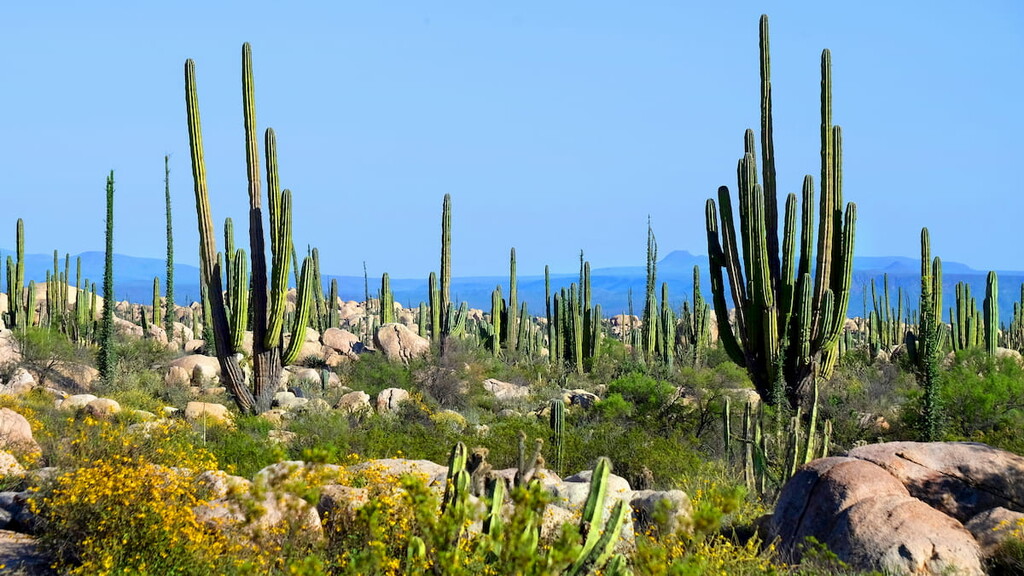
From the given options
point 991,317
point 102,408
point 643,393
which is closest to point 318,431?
point 102,408

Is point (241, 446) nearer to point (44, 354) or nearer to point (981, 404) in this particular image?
point (981, 404)

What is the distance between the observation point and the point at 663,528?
8836mm

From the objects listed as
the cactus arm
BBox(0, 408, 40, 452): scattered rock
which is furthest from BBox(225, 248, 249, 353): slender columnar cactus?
BBox(0, 408, 40, 452): scattered rock

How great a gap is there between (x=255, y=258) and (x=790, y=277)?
8.45 m

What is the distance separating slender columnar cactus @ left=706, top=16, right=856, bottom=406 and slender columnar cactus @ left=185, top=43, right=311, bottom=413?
23.1 ft

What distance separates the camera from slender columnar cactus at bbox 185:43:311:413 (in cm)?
1681

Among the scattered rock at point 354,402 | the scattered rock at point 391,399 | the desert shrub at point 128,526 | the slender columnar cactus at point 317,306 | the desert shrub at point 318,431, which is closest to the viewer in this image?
the desert shrub at point 128,526

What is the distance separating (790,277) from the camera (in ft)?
45.4

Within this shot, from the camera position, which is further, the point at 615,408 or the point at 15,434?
the point at 615,408

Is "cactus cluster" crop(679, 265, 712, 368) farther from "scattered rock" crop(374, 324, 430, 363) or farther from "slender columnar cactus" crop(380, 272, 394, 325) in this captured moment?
"slender columnar cactus" crop(380, 272, 394, 325)

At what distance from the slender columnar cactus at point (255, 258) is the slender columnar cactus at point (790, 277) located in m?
7.05

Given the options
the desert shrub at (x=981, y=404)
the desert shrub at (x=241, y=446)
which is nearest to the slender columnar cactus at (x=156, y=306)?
the desert shrub at (x=241, y=446)

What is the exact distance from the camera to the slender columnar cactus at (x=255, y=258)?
16.8 m

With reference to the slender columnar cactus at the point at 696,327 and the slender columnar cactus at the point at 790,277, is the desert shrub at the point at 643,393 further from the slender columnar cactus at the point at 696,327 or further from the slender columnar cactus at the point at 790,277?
the slender columnar cactus at the point at 696,327
